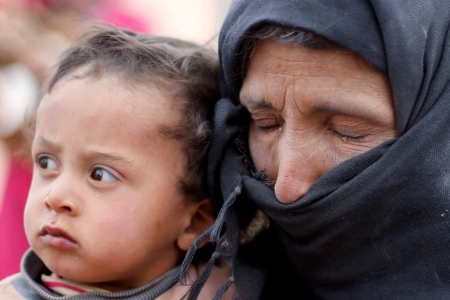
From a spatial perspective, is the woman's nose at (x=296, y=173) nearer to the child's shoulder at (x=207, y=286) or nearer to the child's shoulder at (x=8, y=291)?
the child's shoulder at (x=207, y=286)

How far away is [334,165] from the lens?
6.22 ft

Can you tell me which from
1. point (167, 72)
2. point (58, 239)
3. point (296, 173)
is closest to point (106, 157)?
point (58, 239)

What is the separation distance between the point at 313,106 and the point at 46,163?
40.4 inches

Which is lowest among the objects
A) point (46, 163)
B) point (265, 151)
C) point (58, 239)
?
point (58, 239)

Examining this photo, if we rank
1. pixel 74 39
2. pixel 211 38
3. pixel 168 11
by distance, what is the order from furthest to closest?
pixel 168 11, pixel 211 38, pixel 74 39

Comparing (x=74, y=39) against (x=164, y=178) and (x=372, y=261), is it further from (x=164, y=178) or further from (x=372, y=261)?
(x=372, y=261)

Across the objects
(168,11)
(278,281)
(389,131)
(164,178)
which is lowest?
(168,11)

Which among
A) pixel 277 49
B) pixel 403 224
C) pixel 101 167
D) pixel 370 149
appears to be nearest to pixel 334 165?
pixel 370 149

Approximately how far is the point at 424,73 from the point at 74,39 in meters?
1.51

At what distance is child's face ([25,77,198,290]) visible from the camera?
6.77 feet

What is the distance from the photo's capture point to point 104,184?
212 centimetres

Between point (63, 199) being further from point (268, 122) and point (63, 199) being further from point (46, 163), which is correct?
point (268, 122)

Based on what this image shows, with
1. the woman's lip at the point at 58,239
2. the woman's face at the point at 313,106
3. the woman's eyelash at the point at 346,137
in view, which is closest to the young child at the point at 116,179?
the woman's lip at the point at 58,239

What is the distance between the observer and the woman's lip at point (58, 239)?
6.75ft
